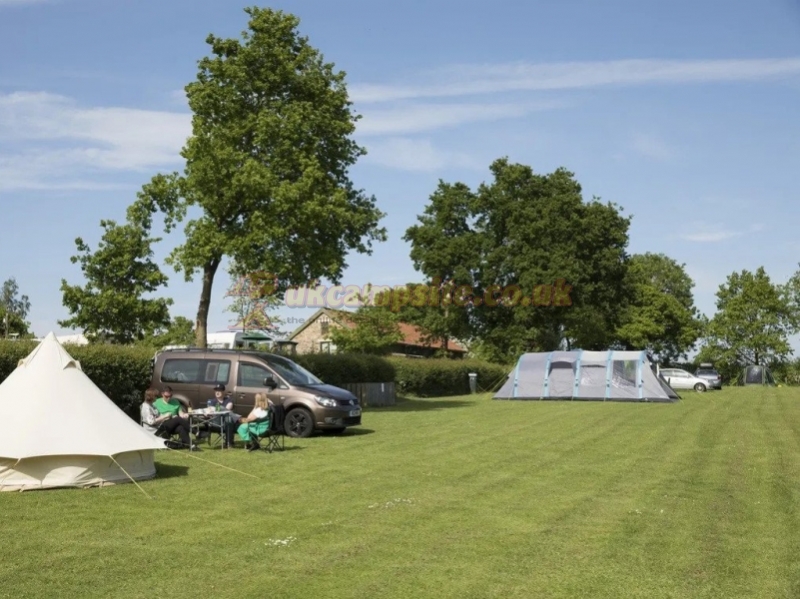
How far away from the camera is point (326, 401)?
66.6ft

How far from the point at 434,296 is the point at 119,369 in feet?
127

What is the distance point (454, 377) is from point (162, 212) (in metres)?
21.3

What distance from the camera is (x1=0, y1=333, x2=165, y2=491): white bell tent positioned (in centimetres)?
1222

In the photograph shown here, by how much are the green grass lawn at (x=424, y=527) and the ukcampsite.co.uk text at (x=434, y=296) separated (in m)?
37.5

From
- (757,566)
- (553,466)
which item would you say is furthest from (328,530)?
(553,466)

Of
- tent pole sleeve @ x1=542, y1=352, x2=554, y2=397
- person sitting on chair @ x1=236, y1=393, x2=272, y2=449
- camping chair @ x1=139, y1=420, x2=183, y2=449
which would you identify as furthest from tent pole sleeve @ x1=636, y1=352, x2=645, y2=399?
camping chair @ x1=139, y1=420, x2=183, y2=449

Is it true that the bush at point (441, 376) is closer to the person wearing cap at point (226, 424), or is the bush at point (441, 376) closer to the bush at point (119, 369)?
the bush at point (119, 369)

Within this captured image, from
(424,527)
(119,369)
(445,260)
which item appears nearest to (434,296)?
(445,260)

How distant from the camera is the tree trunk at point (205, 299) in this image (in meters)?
29.0

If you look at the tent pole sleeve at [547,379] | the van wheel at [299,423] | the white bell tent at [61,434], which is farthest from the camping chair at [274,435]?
the tent pole sleeve at [547,379]

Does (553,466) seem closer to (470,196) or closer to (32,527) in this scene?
(32,527)

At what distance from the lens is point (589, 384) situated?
39.9m

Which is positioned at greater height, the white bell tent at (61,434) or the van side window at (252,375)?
the van side window at (252,375)

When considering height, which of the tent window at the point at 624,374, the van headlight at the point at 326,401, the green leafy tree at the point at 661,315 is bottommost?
the van headlight at the point at 326,401
